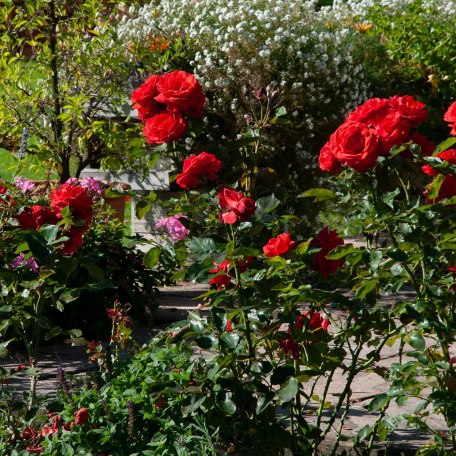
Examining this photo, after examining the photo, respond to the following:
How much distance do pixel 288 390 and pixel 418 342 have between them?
1.43ft

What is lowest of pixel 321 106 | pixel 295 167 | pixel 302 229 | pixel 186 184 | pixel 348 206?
pixel 302 229

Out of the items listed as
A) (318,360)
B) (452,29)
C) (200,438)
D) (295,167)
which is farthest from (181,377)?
(452,29)

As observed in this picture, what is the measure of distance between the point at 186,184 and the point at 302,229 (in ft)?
15.5

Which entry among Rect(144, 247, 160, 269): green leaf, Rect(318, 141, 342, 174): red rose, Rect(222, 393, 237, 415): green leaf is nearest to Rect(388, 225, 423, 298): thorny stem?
Rect(318, 141, 342, 174): red rose

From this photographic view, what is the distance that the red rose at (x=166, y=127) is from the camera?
272cm

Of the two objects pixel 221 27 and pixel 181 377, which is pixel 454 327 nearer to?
pixel 181 377

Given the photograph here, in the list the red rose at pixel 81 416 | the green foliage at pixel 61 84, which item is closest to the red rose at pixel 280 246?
the red rose at pixel 81 416

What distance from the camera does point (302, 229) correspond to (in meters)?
7.39

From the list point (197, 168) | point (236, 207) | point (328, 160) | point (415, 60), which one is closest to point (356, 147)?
point (328, 160)

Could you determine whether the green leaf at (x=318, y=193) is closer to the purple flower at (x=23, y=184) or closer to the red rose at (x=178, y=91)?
the red rose at (x=178, y=91)

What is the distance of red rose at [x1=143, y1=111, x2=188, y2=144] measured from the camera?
2717 millimetres

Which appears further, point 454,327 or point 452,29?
point 452,29

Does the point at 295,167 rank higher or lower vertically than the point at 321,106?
lower

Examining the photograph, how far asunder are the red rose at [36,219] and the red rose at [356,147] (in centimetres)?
93
